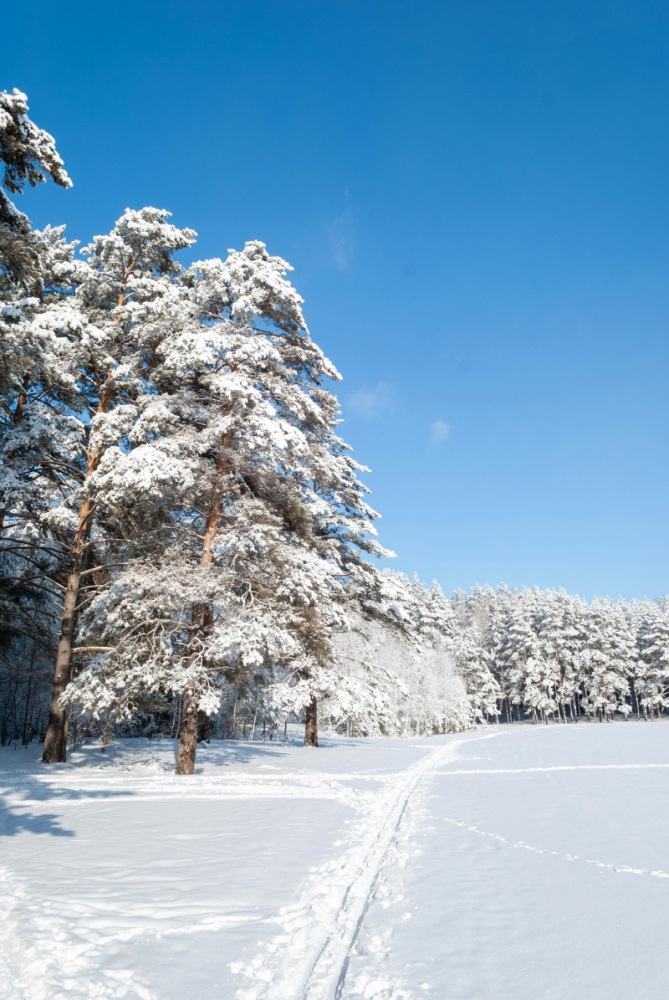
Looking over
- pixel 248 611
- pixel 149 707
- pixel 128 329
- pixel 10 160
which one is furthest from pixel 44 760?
pixel 10 160

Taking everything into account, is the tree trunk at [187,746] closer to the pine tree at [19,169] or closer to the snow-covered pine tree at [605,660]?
the pine tree at [19,169]

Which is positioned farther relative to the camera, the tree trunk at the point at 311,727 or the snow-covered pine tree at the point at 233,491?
the tree trunk at the point at 311,727

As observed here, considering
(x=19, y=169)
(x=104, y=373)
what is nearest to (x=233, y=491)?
(x=104, y=373)

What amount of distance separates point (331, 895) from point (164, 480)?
8.76 metres

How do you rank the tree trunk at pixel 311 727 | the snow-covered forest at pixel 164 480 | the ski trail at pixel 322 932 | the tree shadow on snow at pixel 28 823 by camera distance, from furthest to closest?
the tree trunk at pixel 311 727
the snow-covered forest at pixel 164 480
the tree shadow on snow at pixel 28 823
the ski trail at pixel 322 932

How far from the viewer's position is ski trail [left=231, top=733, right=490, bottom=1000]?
3.42 metres

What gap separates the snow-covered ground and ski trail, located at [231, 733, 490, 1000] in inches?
0.7

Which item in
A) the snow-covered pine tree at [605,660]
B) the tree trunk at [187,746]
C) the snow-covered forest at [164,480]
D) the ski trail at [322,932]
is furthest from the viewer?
the snow-covered pine tree at [605,660]

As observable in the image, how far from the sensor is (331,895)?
497cm

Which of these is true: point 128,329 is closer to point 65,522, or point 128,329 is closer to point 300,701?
point 65,522

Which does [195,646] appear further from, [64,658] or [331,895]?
[331,895]

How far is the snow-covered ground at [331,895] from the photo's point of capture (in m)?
3.49

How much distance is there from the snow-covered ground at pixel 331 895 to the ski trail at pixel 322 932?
0.7 inches

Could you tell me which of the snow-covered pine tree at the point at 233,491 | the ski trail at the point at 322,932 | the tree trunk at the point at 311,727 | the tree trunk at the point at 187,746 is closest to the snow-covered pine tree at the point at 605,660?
the tree trunk at the point at 311,727
